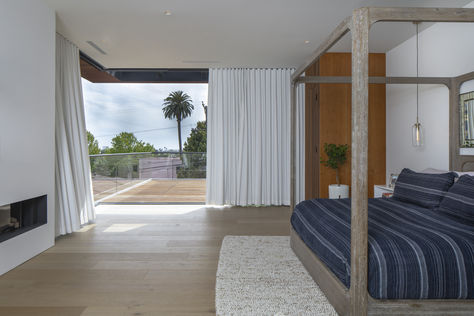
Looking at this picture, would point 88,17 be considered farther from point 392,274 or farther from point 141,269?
point 392,274

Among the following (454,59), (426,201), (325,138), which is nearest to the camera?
(426,201)

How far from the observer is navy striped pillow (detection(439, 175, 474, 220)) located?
2.19 m

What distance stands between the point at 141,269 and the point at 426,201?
261 cm

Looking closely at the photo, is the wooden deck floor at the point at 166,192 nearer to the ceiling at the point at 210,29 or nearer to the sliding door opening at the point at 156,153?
the sliding door opening at the point at 156,153

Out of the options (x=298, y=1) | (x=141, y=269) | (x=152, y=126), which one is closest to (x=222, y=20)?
(x=298, y=1)

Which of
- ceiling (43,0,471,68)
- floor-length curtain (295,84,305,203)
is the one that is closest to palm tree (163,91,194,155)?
ceiling (43,0,471,68)

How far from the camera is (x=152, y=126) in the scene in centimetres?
786

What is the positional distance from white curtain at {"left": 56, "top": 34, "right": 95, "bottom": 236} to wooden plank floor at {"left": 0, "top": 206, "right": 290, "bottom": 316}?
289mm

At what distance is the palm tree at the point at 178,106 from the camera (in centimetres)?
701

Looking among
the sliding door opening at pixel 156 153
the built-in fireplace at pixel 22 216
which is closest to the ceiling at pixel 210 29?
the sliding door opening at pixel 156 153

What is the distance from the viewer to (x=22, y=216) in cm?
302

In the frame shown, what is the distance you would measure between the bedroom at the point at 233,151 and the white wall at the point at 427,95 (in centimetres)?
1

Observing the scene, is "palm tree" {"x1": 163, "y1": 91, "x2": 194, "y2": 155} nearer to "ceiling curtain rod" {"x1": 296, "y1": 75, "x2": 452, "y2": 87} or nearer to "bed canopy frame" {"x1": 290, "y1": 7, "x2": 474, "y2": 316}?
"ceiling curtain rod" {"x1": 296, "y1": 75, "x2": 452, "y2": 87}

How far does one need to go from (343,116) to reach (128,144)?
16.5 feet
